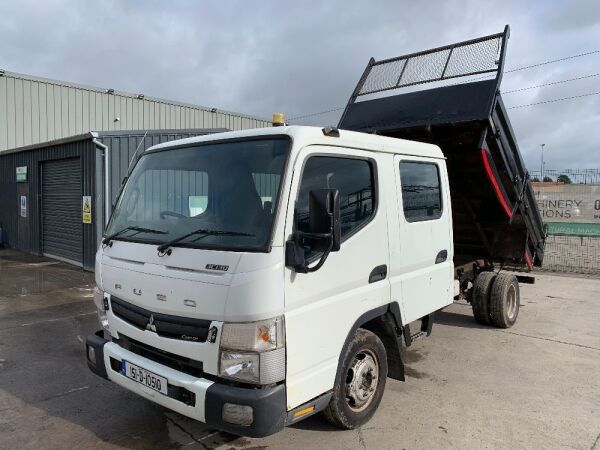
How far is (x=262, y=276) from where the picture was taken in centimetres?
A: 270

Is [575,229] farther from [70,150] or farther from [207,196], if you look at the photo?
[70,150]

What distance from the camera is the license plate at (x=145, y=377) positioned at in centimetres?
299

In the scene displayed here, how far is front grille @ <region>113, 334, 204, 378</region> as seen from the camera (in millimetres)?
2926

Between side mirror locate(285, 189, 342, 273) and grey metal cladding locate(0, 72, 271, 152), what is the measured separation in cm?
1973

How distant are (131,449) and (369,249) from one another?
2.25 m

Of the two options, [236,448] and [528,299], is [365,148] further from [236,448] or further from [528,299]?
[528,299]

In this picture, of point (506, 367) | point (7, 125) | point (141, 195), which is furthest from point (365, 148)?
point (7, 125)

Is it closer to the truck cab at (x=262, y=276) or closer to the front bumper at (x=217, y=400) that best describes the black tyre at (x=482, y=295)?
the truck cab at (x=262, y=276)

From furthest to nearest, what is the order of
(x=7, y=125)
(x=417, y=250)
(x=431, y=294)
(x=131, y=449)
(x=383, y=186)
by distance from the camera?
1. (x=7, y=125)
2. (x=431, y=294)
3. (x=417, y=250)
4. (x=383, y=186)
5. (x=131, y=449)

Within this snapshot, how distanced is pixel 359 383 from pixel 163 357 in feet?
4.80

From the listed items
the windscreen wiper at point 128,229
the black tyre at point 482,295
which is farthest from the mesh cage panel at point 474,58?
the windscreen wiper at point 128,229

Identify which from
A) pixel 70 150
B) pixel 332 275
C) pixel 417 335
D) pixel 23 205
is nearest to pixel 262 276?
pixel 332 275

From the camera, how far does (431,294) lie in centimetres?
441

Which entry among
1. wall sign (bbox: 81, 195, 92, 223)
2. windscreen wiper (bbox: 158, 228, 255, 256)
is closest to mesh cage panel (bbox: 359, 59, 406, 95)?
windscreen wiper (bbox: 158, 228, 255, 256)
